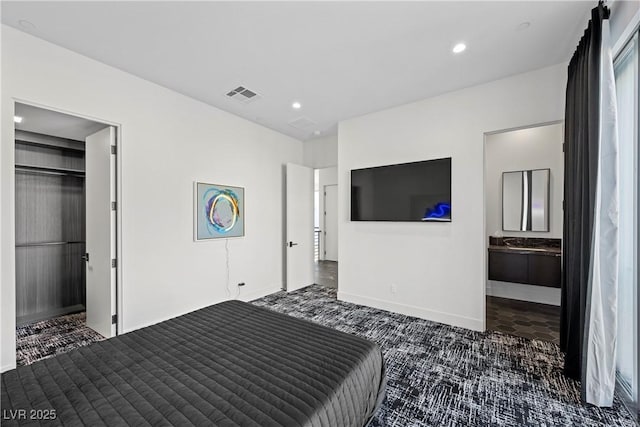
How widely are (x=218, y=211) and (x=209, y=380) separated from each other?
282 cm

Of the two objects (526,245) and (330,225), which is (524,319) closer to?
(526,245)

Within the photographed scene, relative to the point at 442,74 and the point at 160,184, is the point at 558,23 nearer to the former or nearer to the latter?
the point at 442,74

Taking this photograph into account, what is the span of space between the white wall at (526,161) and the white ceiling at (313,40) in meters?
1.53

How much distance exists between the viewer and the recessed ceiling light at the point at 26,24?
216 centimetres

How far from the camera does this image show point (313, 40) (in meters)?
2.41

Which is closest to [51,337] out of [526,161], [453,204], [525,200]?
[453,204]

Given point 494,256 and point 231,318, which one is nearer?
point 231,318

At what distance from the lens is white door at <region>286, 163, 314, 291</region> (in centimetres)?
490

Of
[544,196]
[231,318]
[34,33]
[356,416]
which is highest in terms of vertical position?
[34,33]

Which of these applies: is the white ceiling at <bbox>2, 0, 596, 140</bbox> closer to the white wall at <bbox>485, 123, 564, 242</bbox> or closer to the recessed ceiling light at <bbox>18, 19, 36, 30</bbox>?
the recessed ceiling light at <bbox>18, 19, 36, 30</bbox>

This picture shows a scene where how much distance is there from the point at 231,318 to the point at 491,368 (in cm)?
236

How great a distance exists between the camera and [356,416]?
4.68ft

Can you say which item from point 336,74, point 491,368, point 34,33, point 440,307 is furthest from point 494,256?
point 34,33

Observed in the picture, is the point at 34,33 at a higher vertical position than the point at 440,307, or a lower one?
higher
